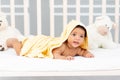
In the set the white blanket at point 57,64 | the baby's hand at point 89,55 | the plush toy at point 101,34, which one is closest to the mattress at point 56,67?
the white blanket at point 57,64

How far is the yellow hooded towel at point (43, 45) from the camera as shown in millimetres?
1694

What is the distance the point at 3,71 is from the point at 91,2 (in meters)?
0.99

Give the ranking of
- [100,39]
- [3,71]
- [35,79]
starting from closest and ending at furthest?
[3,71], [100,39], [35,79]

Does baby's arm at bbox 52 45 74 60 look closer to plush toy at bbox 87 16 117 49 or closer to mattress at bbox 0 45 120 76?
mattress at bbox 0 45 120 76

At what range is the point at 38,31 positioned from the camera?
222 centimetres

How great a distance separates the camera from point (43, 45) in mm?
1756

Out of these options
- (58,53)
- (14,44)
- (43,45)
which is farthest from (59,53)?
(14,44)

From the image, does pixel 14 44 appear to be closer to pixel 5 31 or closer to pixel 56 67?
pixel 5 31

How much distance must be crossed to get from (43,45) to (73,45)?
0.18 meters

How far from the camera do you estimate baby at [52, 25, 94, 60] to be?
1695mm

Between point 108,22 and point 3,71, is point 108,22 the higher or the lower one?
the higher one

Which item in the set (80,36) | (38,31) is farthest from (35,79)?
(80,36)

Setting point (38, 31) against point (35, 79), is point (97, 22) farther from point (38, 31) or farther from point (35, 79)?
point (35, 79)

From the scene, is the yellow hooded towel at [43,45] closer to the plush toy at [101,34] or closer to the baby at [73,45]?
the baby at [73,45]
